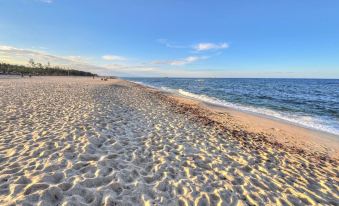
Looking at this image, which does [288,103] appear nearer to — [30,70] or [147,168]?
[147,168]

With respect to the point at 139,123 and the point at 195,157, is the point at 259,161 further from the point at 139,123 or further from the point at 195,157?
the point at 139,123

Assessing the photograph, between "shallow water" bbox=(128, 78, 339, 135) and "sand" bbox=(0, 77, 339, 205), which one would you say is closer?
"sand" bbox=(0, 77, 339, 205)

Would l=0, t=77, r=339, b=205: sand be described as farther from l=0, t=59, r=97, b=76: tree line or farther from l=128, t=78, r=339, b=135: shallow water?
l=0, t=59, r=97, b=76: tree line

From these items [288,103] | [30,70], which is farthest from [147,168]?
[30,70]

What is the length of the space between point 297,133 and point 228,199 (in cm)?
939

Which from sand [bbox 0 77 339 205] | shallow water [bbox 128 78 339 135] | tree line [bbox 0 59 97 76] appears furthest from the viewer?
tree line [bbox 0 59 97 76]

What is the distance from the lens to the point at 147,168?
4.87 meters

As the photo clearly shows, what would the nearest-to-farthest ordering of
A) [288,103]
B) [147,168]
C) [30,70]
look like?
[147,168]
[288,103]
[30,70]

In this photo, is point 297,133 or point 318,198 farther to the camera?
point 297,133

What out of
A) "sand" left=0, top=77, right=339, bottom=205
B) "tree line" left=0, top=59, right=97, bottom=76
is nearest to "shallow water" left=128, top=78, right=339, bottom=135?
"sand" left=0, top=77, right=339, bottom=205

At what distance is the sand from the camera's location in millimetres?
3695

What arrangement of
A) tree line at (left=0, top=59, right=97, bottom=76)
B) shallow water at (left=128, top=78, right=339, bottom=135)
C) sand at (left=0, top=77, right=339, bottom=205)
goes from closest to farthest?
1. sand at (left=0, top=77, right=339, bottom=205)
2. shallow water at (left=128, top=78, right=339, bottom=135)
3. tree line at (left=0, top=59, right=97, bottom=76)

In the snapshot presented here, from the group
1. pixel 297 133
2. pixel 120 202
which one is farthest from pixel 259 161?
pixel 297 133

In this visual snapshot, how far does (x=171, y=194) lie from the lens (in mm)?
3885
